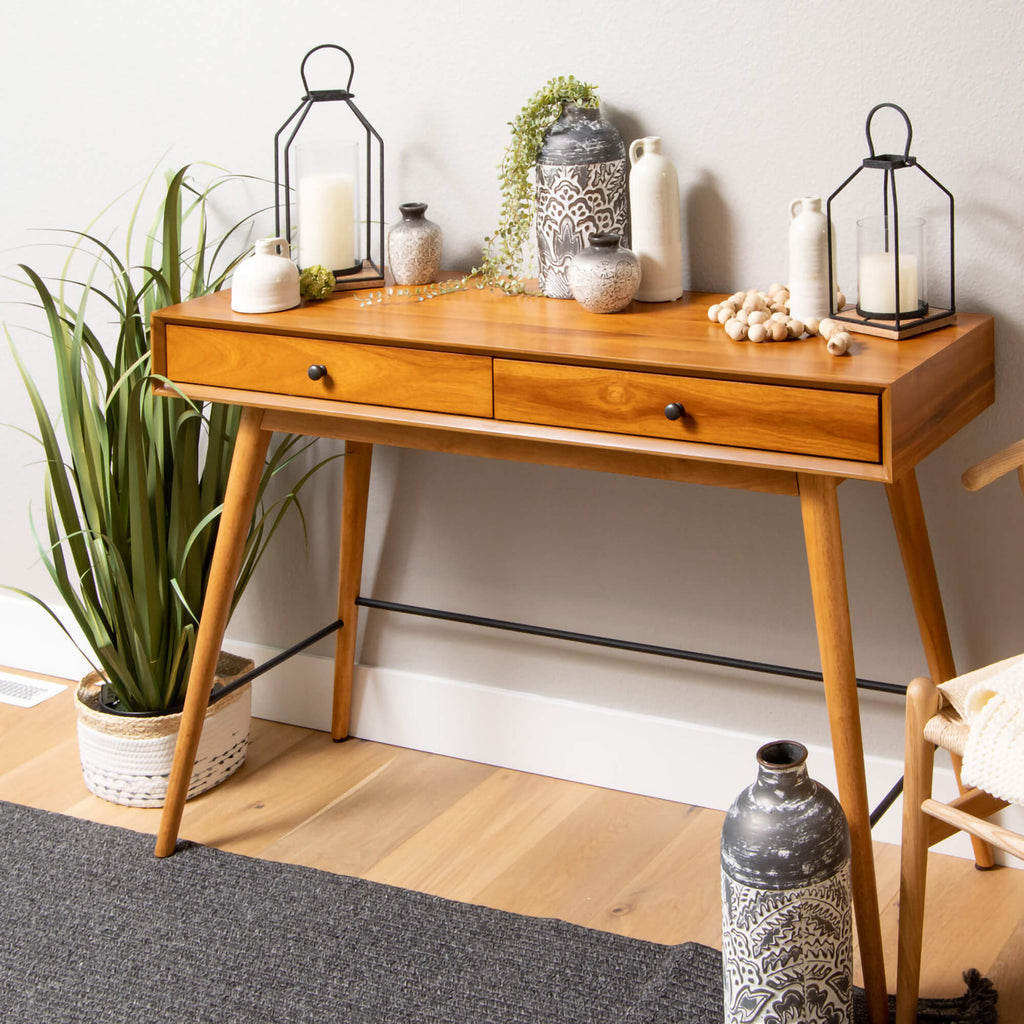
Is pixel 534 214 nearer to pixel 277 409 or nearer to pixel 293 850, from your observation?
pixel 277 409

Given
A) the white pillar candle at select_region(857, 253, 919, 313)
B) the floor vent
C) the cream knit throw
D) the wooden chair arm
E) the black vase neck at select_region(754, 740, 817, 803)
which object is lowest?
the floor vent

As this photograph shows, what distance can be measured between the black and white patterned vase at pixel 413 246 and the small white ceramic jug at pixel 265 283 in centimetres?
20

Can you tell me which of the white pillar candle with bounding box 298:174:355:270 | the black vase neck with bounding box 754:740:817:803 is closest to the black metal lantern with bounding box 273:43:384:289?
the white pillar candle with bounding box 298:174:355:270

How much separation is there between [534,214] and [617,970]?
1.17 m

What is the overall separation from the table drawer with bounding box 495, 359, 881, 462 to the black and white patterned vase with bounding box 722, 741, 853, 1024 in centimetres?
40

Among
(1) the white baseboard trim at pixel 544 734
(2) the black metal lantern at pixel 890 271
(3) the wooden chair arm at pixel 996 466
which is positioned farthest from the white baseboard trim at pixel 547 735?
(2) the black metal lantern at pixel 890 271

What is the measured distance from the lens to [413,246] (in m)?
2.20

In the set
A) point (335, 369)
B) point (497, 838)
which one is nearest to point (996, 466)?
point (335, 369)

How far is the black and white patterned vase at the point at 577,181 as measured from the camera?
6.67 ft

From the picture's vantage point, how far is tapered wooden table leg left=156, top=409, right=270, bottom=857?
2121 millimetres

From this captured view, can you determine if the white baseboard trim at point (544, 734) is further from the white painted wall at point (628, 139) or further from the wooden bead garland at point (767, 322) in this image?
the wooden bead garland at point (767, 322)

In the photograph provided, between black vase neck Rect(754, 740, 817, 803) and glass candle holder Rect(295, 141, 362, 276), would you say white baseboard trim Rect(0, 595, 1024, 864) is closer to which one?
black vase neck Rect(754, 740, 817, 803)

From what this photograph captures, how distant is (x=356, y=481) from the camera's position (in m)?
2.45

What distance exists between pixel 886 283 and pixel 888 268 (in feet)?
0.07
